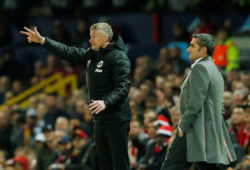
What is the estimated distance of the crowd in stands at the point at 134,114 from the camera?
10109 mm

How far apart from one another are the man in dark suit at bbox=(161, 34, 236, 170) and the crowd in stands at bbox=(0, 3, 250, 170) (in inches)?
46.7

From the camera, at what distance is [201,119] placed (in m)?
6.70

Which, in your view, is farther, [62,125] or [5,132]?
[5,132]

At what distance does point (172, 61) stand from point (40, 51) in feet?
16.8

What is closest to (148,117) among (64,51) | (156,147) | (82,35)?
(156,147)

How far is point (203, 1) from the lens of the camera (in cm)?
1548

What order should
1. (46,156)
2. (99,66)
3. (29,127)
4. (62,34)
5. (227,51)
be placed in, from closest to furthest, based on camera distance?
(99,66) → (46,156) → (227,51) → (29,127) → (62,34)

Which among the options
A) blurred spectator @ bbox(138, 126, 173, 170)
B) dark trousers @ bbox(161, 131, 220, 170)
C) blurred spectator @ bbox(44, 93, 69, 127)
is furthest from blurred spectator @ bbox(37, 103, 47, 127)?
dark trousers @ bbox(161, 131, 220, 170)

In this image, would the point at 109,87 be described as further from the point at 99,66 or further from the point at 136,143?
the point at 136,143

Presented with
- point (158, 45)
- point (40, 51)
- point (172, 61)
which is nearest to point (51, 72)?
point (40, 51)

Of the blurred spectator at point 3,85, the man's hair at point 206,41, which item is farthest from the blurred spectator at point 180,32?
the man's hair at point 206,41

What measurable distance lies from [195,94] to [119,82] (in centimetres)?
79

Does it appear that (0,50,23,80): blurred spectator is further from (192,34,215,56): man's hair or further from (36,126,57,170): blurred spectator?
(192,34,215,56): man's hair

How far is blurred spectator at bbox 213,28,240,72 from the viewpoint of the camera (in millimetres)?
13703
